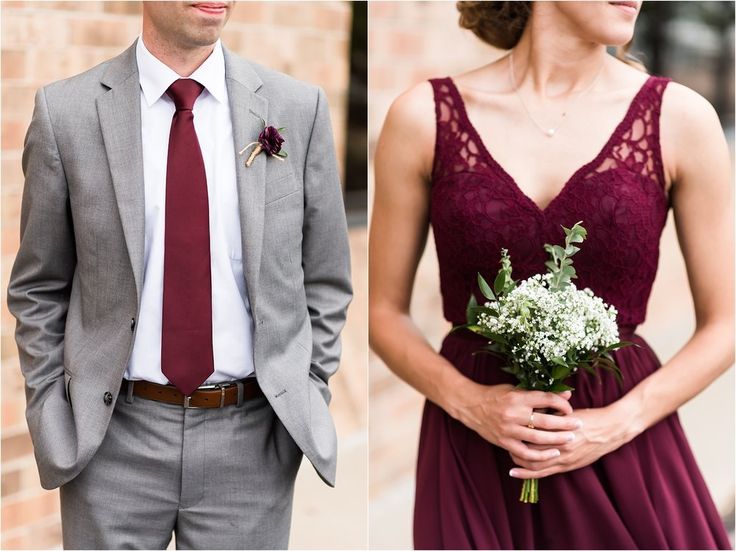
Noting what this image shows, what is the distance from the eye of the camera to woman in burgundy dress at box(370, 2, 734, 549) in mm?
2455

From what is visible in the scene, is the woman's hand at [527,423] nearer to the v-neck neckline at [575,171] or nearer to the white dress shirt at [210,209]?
the v-neck neckline at [575,171]

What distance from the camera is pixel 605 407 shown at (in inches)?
97.4

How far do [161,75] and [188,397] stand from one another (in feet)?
2.60

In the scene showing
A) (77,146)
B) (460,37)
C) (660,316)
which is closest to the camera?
(77,146)

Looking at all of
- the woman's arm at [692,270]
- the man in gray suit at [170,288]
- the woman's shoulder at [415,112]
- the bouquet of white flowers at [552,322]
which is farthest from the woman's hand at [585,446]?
the woman's shoulder at [415,112]

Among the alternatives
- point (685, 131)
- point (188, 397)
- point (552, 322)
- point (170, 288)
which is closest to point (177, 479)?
point (188, 397)

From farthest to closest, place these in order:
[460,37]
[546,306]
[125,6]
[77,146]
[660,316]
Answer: [660,316] → [460,37] → [125,6] → [77,146] → [546,306]

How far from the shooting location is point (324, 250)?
2637 mm

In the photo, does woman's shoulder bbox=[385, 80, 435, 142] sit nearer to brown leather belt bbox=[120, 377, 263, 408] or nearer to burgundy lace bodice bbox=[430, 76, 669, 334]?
burgundy lace bodice bbox=[430, 76, 669, 334]

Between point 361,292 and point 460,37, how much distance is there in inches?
54.7

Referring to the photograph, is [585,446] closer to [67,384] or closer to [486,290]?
[486,290]

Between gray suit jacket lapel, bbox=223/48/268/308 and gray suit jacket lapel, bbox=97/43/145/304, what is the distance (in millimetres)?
231

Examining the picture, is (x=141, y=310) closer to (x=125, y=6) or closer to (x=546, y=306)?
(x=546, y=306)

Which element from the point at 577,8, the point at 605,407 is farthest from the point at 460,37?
the point at 605,407
